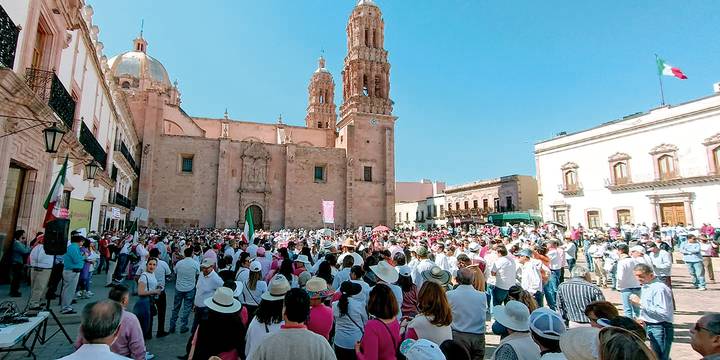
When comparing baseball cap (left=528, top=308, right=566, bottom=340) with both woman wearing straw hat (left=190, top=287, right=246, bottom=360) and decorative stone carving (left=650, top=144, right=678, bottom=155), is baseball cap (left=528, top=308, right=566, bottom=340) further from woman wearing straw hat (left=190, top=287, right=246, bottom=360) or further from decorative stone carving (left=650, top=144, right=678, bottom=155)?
decorative stone carving (left=650, top=144, right=678, bottom=155)

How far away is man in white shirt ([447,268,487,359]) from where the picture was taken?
13.0 ft

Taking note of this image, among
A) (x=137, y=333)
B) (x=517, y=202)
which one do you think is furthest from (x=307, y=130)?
(x=137, y=333)

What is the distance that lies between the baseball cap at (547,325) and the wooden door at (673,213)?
2773 cm

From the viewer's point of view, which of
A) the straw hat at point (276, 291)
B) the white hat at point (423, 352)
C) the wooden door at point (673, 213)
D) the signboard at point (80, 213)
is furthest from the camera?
the wooden door at point (673, 213)

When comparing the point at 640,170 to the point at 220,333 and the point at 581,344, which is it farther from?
the point at 220,333

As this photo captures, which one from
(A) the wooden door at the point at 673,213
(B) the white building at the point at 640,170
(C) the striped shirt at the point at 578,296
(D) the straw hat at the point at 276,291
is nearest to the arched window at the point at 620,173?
(B) the white building at the point at 640,170

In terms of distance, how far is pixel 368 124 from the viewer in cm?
3681

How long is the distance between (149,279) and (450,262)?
20.0ft

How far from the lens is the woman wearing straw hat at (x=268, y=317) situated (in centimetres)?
311

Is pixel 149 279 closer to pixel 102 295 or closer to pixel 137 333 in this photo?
pixel 137 333

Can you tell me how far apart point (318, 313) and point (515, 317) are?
1.88m

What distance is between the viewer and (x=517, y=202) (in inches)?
1421

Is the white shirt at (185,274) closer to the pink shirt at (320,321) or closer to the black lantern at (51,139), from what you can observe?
the black lantern at (51,139)

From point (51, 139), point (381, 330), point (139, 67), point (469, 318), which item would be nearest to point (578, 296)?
point (469, 318)
